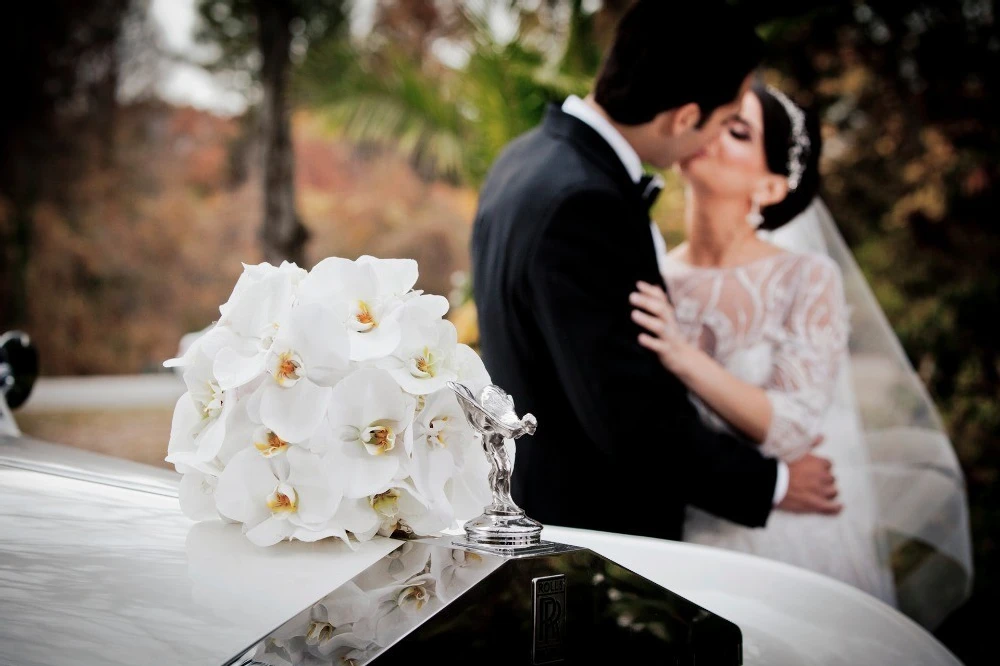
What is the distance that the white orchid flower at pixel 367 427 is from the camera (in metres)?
1.01

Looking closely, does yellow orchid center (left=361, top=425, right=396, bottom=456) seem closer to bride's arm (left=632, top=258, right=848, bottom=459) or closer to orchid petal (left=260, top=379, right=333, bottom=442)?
orchid petal (left=260, top=379, right=333, bottom=442)

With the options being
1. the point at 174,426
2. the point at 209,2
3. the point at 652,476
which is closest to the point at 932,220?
the point at 652,476

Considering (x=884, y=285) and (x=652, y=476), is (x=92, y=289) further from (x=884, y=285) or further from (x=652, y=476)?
(x=652, y=476)

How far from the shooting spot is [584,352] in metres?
2.19

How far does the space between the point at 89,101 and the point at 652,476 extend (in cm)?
1442

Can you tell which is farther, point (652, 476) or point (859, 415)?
point (859, 415)

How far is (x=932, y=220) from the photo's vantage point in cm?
778

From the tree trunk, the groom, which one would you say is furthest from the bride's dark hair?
the tree trunk

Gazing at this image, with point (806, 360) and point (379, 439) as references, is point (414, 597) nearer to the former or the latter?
point (379, 439)

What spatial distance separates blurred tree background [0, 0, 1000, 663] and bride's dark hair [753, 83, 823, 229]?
2289 millimetres

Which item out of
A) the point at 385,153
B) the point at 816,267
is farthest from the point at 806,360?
the point at 385,153

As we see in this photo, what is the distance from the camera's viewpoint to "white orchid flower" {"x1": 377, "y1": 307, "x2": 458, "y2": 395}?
3.40 feet

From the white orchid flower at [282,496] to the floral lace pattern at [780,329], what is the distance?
1924mm

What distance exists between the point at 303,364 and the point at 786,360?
214 cm
